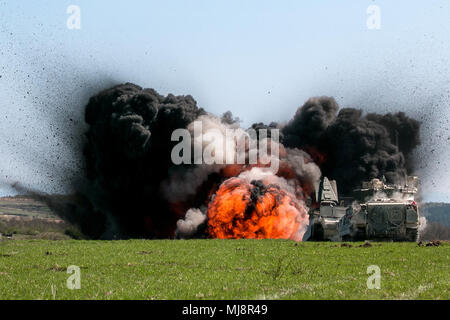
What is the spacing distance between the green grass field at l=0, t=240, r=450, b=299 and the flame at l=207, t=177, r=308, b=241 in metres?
26.2

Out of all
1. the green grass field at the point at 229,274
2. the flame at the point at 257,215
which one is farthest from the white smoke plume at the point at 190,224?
the green grass field at the point at 229,274

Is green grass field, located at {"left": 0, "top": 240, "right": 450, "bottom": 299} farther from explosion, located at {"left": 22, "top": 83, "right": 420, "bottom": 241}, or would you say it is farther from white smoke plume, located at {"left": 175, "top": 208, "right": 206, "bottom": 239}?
explosion, located at {"left": 22, "top": 83, "right": 420, "bottom": 241}

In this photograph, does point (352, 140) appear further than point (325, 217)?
Yes

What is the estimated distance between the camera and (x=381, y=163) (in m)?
81.4

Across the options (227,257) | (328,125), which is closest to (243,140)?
(328,125)

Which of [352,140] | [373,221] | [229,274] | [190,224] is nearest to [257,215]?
[190,224]

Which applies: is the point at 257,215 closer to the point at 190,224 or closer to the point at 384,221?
the point at 190,224

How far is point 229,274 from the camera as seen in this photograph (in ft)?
78.2

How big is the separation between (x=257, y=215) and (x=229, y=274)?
40.7m

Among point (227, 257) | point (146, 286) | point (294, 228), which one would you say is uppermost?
point (146, 286)

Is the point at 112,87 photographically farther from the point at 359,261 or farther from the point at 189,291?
the point at 189,291

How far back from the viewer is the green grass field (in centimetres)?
1805

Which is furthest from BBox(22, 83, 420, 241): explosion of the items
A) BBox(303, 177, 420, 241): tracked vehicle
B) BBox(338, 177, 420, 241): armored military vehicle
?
BBox(338, 177, 420, 241): armored military vehicle
